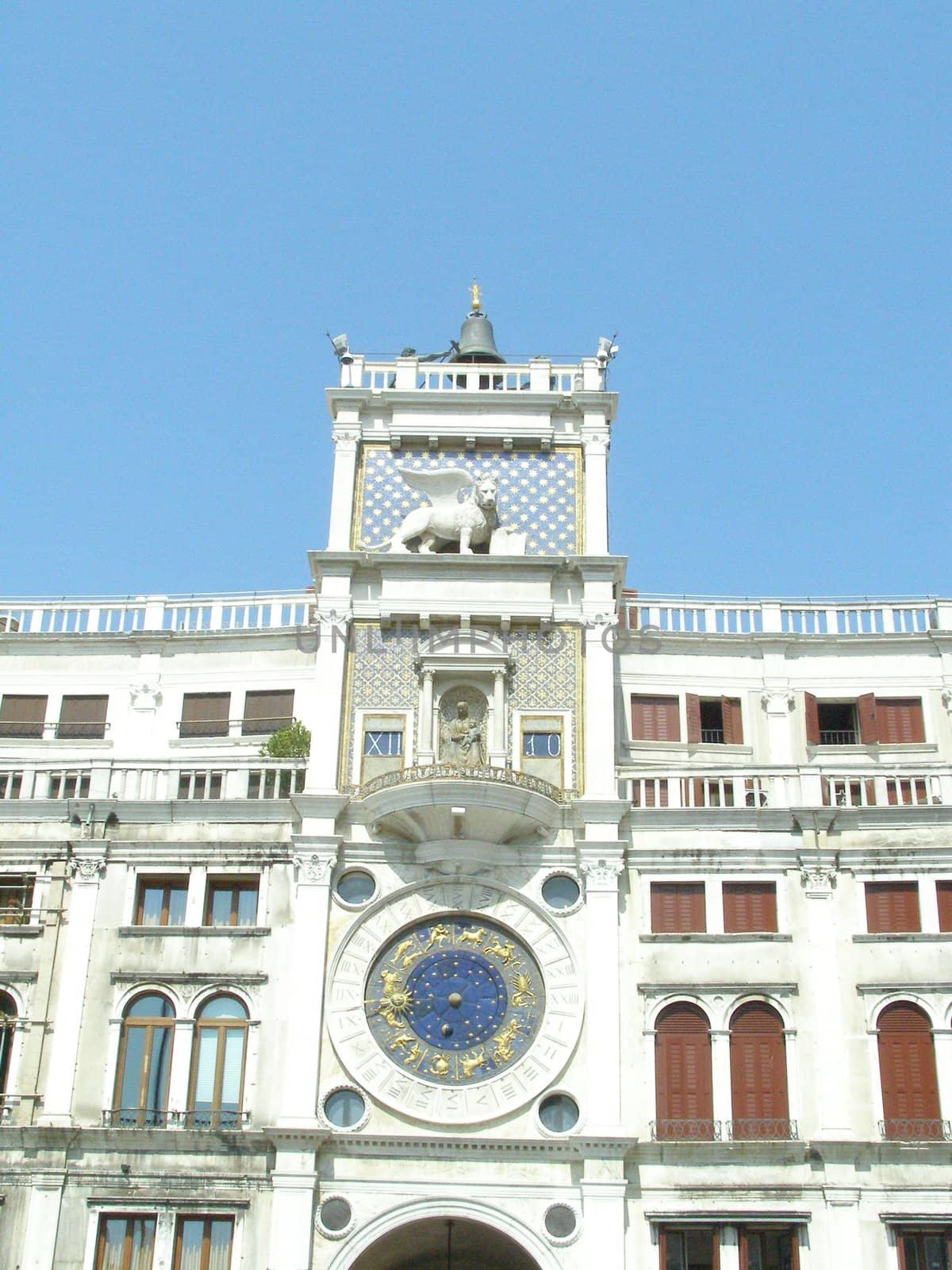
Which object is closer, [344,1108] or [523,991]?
[344,1108]

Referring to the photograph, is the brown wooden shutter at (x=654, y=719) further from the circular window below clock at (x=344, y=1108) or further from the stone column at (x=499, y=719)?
the circular window below clock at (x=344, y=1108)

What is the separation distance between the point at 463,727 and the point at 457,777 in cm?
262

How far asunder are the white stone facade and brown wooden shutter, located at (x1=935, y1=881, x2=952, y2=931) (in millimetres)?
84

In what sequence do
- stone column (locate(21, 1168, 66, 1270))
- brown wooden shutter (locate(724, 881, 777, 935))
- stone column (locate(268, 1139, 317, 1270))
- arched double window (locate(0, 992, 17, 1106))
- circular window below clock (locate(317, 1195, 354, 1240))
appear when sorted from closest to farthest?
stone column (locate(268, 1139, 317, 1270)) → stone column (locate(21, 1168, 66, 1270)) → circular window below clock (locate(317, 1195, 354, 1240)) → arched double window (locate(0, 992, 17, 1106)) → brown wooden shutter (locate(724, 881, 777, 935))

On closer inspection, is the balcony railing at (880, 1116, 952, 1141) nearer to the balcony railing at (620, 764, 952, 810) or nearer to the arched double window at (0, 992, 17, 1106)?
the balcony railing at (620, 764, 952, 810)

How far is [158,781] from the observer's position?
41.0 meters

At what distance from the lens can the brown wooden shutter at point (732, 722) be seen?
44094 millimetres

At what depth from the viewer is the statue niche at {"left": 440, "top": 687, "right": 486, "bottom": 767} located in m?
40.8

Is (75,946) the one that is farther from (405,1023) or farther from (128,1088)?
(405,1023)

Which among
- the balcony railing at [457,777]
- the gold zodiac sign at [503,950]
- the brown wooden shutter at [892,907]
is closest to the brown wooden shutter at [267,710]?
the balcony railing at [457,777]

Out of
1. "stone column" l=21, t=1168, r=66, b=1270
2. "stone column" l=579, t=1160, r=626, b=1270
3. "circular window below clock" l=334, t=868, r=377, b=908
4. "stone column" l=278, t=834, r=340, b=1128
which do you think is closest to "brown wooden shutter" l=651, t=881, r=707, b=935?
"stone column" l=579, t=1160, r=626, b=1270

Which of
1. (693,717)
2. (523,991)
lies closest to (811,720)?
(693,717)

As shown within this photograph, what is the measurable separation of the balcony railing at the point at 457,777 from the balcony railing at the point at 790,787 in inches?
98.2

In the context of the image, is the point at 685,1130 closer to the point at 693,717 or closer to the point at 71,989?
the point at 693,717
